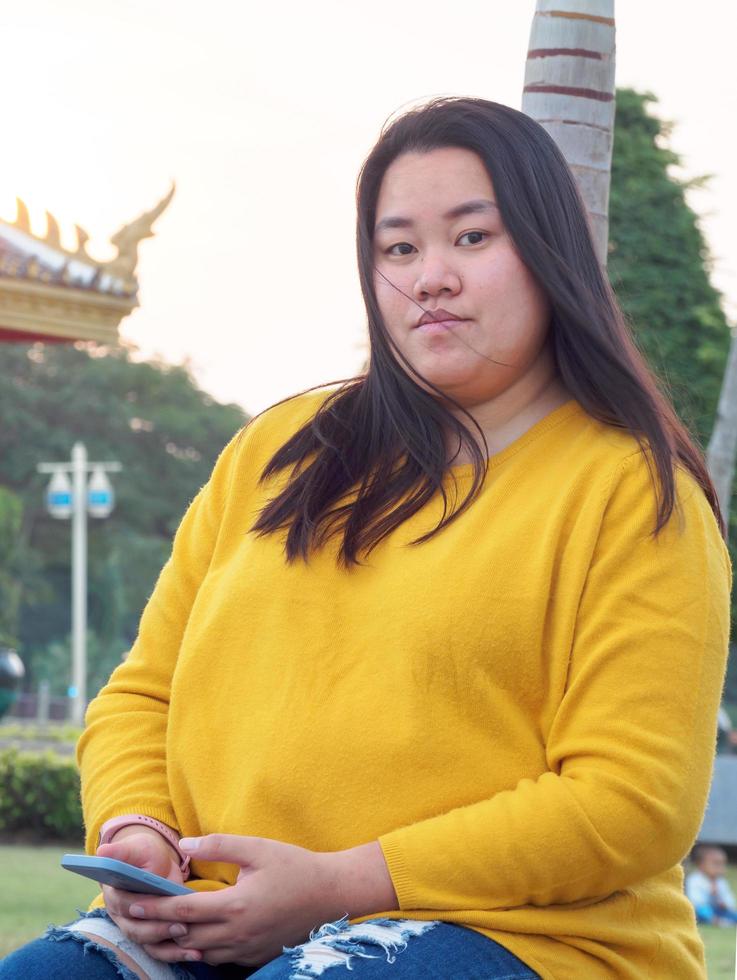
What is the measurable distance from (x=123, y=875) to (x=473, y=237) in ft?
3.00

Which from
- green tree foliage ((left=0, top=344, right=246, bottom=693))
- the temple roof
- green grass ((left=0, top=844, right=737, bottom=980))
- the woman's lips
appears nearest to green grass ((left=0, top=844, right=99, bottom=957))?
green grass ((left=0, top=844, right=737, bottom=980))

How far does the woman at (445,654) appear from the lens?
1847mm

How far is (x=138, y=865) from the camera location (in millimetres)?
2025

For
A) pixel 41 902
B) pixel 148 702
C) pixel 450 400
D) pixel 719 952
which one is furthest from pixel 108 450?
pixel 450 400

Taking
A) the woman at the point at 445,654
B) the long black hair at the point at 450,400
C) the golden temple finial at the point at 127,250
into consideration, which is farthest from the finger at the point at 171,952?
the golden temple finial at the point at 127,250

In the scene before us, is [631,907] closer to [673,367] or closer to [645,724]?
[645,724]

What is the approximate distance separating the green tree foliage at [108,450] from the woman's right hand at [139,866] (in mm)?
39690

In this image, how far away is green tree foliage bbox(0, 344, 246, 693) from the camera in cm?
4219

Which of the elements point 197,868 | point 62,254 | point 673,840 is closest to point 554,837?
point 673,840

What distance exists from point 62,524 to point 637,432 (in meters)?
43.1

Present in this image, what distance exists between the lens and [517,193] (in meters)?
2.07

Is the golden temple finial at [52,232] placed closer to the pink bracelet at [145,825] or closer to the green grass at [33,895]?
the green grass at [33,895]

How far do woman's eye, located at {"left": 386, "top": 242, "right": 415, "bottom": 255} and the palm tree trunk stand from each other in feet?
4.30

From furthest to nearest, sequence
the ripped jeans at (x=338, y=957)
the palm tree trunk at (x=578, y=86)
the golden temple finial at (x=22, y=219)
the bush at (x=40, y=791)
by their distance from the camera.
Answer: the bush at (x=40, y=791) → the golden temple finial at (x=22, y=219) → the palm tree trunk at (x=578, y=86) → the ripped jeans at (x=338, y=957)
